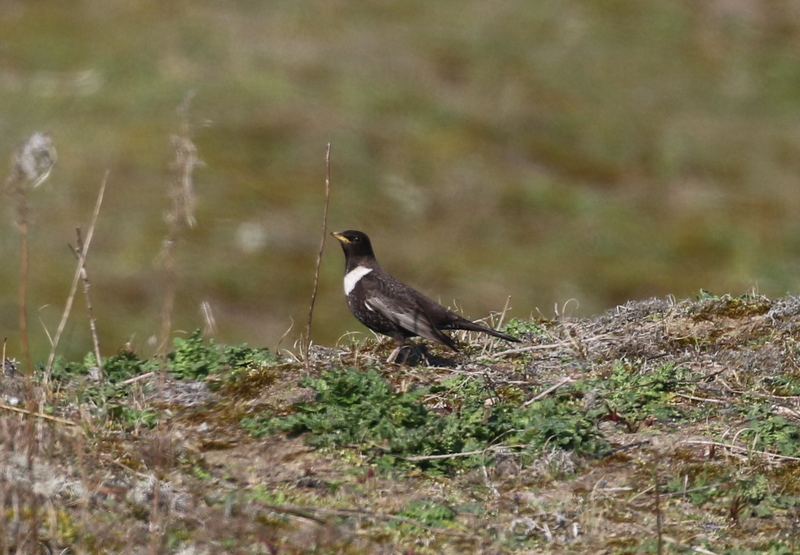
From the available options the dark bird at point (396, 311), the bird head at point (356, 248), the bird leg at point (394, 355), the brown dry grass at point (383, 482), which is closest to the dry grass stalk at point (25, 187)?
the brown dry grass at point (383, 482)

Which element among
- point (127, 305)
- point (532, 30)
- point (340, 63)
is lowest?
point (127, 305)

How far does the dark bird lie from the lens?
9445mm

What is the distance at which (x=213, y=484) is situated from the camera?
6938mm

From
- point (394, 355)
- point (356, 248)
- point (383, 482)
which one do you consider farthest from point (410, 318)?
point (383, 482)

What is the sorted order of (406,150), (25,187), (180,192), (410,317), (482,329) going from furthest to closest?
1. (406,150)
2. (410,317)
3. (482,329)
4. (25,187)
5. (180,192)

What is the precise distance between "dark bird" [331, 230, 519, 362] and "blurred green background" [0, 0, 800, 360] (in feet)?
32.5

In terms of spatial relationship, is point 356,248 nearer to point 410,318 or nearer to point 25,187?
point 410,318

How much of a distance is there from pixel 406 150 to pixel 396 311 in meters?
25.9

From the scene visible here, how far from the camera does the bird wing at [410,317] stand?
30.7 ft

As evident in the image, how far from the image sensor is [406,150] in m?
35.5

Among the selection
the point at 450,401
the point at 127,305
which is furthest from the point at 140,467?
the point at 127,305

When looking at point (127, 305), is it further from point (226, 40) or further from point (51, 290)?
point (226, 40)

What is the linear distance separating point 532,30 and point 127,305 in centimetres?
2654

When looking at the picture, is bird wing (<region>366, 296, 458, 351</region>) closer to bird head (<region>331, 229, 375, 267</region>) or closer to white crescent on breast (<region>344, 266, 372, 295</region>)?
white crescent on breast (<region>344, 266, 372, 295</region>)
